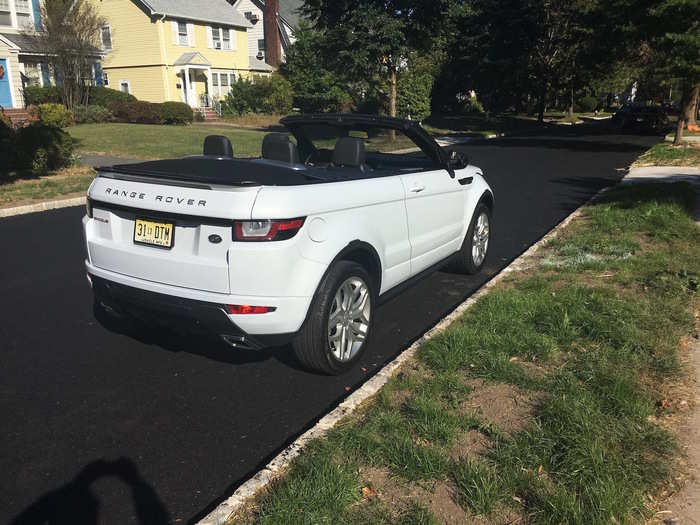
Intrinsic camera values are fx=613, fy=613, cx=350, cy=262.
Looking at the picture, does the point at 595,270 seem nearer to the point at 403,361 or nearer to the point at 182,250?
the point at 403,361

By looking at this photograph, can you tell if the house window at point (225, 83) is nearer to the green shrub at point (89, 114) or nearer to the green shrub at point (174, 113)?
the green shrub at point (174, 113)

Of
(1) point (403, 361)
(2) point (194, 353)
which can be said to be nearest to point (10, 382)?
(2) point (194, 353)

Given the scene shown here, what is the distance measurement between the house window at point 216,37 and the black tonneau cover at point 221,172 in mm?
41909

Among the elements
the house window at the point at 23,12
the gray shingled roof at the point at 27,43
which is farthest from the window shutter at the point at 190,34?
the gray shingled roof at the point at 27,43

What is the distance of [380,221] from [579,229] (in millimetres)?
4976

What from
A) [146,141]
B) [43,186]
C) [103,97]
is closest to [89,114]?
[103,97]

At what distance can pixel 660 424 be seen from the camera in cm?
340

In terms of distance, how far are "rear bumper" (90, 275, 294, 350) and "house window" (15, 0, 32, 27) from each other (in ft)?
125

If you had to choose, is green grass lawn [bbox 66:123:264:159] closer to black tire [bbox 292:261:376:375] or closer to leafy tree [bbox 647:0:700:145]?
leafy tree [bbox 647:0:700:145]

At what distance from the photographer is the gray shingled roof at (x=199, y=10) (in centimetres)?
3856

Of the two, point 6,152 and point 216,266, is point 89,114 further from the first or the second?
point 216,266

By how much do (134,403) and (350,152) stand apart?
7.62ft

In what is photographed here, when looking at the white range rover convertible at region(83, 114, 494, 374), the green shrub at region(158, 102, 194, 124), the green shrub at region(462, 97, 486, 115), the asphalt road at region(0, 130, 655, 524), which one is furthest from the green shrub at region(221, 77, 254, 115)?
the white range rover convertible at region(83, 114, 494, 374)

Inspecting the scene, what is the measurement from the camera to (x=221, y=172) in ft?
13.1
